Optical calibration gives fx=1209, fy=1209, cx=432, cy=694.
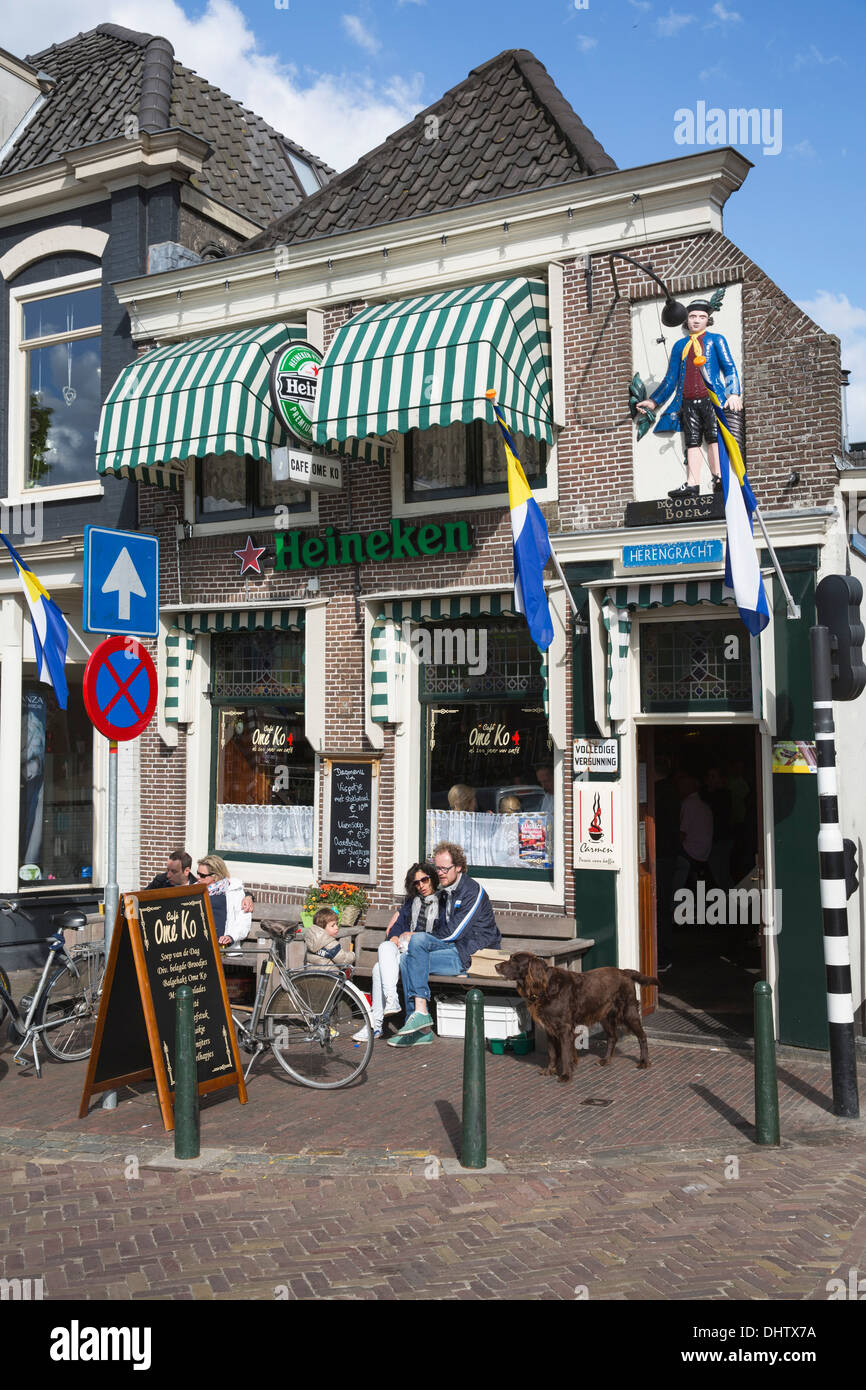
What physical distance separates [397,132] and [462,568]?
18.0 feet

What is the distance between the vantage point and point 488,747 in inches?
455

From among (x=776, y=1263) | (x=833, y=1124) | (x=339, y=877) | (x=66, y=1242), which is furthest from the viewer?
(x=339, y=877)

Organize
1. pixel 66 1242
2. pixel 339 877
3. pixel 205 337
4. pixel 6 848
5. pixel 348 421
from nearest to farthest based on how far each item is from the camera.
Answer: pixel 66 1242, pixel 348 421, pixel 339 877, pixel 205 337, pixel 6 848

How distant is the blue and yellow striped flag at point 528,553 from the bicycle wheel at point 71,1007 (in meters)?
4.40

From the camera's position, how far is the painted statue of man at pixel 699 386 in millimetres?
10156

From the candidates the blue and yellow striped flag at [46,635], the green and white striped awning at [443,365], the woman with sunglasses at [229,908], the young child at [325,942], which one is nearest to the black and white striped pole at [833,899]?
the green and white striped awning at [443,365]

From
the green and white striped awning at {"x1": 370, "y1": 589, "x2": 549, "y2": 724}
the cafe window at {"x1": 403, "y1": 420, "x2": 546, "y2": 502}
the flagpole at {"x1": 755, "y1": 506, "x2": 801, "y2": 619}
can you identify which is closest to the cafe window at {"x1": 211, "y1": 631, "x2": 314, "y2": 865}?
the green and white striped awning at {"x1": 370, "y1": 589, "x2": 549, "y2": 724}

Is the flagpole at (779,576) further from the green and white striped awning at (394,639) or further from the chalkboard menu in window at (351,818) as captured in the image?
the chalkboard menu in window at (351,818)

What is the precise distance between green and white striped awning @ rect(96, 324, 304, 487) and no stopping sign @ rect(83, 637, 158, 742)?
382cm

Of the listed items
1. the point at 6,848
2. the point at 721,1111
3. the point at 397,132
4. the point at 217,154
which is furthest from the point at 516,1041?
the point at 217,154

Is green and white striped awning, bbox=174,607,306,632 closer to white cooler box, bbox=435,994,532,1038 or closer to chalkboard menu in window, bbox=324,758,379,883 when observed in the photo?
chalkboard menu in window, bbox=324,758,379,883

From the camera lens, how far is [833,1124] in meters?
7.79

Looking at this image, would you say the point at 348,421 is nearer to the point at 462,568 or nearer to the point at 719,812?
the point at 462,568

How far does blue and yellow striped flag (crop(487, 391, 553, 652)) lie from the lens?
383 inches
